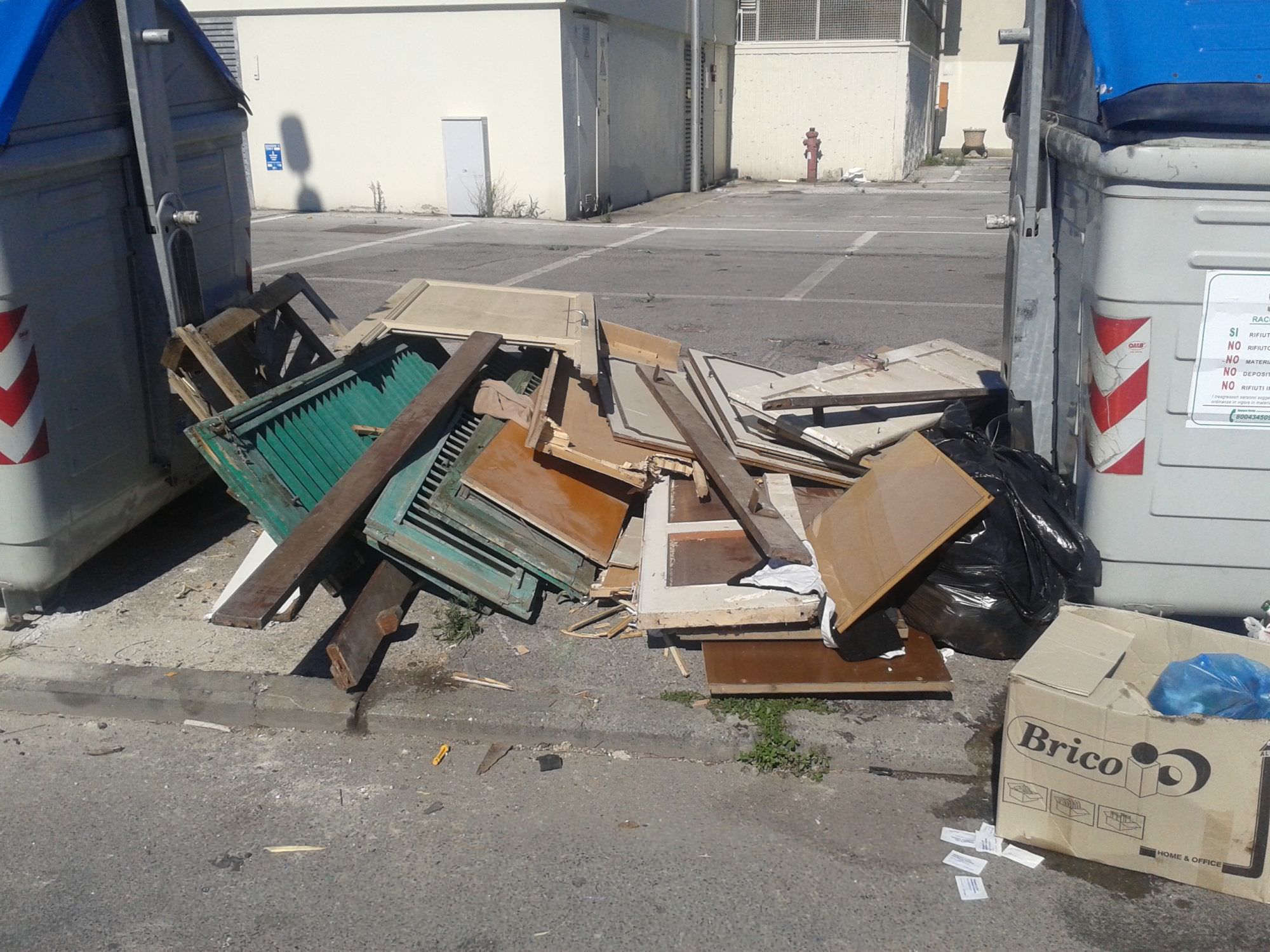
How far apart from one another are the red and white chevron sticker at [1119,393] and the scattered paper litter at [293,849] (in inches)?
112

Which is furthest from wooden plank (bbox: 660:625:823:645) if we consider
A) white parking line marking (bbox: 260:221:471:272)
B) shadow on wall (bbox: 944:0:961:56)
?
shadow on wall (bbox: 944:0:961:56)

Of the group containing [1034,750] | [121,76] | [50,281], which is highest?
[121,76]

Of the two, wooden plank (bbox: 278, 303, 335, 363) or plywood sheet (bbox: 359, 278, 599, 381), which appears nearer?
plywood sheet (bbox: 359, 278, 599, 381)

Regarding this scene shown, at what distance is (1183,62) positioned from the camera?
355 centimetres

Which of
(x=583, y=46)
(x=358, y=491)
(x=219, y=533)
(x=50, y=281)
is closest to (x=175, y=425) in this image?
(x=219, y=533)

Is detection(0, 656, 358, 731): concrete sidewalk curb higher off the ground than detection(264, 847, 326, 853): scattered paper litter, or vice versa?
detection(0, 656, 358, 731): concrete sidewalk curb

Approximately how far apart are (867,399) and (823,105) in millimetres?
25449

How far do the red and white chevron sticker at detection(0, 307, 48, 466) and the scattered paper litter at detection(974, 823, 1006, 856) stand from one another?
3640 mm

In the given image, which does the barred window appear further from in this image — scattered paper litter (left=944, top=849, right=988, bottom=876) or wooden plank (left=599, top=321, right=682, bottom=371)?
scattered paper litter (left=944, top=849, right=988, bottom=876)

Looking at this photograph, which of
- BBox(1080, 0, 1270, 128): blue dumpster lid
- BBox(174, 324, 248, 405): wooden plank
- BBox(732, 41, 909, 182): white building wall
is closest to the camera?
BBox(1080, 0, 1270, 128): blue dumpster lid

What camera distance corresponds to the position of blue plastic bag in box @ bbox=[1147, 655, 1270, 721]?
10.0 feet

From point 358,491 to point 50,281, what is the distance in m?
1.43

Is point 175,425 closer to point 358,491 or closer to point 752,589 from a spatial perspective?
point 358,491

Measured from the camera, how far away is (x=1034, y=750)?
3201 mm
